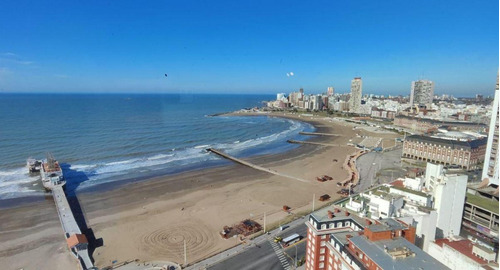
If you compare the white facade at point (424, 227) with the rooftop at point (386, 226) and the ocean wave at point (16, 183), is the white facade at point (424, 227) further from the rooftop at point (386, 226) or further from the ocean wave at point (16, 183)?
the ocean wave at point (16, 183)

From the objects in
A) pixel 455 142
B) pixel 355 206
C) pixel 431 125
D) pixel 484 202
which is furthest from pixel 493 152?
pixel 431 125

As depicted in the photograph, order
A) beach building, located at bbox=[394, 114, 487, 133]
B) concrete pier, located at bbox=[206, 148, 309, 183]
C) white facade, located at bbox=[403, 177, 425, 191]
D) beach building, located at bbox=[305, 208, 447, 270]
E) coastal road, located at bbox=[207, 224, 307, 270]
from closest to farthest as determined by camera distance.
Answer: beach building, located at bbox=[305, 208, 447, 270] < coastal road, located at bbox=[207, 224, 307, 270] < white facade, located at bbox=[403, 177, 425, 191] < concrete pier, located at bbox=[206, 148, 309, 183] < beach building, located at bbox=[394, 114, 487, 133]

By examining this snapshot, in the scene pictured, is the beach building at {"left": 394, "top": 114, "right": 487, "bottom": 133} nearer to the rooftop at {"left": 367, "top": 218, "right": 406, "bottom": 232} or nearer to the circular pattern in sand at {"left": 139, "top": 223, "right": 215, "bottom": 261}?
the rooftop at {"left": 367, "top": 218, "right": 406, "bottom": 232}

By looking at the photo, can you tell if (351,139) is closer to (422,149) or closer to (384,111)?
(422,149)

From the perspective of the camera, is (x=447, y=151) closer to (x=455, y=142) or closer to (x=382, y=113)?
→ (x=455, y=142)

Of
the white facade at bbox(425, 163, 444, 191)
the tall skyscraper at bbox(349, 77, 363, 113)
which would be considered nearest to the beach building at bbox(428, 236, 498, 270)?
the white facade at bbox(425, 163, 444, 191)
